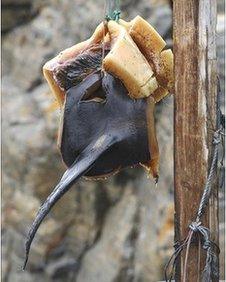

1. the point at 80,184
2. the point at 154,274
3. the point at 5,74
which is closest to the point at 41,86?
the point at 5,74

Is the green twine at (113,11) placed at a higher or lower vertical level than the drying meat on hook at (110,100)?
higher

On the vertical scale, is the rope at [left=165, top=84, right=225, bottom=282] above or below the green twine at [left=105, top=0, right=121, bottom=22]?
below

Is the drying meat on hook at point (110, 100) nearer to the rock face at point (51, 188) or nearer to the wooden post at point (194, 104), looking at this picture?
the wooden post at point (194, 104)

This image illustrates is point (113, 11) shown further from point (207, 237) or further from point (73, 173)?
point (207, 237)

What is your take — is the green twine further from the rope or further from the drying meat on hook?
the rope

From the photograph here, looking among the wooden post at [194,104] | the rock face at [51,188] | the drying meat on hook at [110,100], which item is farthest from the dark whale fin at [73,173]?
the rock face at [51,188]

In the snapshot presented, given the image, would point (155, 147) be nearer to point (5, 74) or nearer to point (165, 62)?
point (165, 62)

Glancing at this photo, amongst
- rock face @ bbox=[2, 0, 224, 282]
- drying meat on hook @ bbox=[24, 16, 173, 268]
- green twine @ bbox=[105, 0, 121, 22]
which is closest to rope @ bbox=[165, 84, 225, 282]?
drying meat on hook @ bbox=[24, 16, 173, 268]
